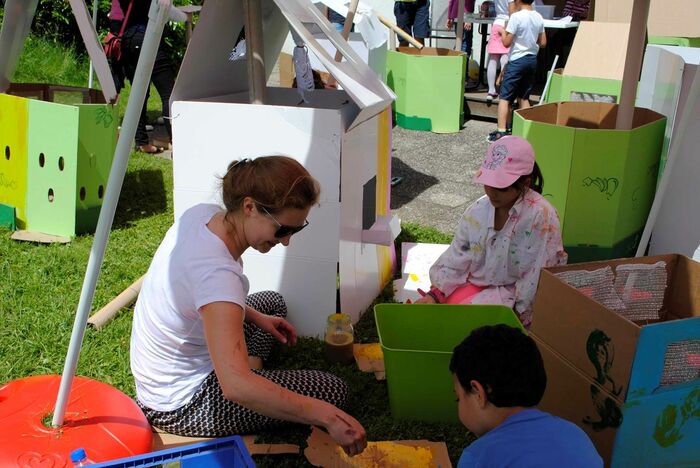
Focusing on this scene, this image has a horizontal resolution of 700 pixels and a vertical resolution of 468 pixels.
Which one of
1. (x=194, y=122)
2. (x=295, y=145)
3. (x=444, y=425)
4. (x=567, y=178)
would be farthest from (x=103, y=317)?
(x=567, y=178)

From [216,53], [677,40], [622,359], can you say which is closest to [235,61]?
[216,53]

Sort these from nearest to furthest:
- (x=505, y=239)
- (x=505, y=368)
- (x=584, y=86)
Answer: (x=505, y=368), (x=505, y=239), (x=584, y=86)

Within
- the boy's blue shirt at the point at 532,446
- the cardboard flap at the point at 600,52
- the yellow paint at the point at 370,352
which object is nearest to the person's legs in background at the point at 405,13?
the cardboard flap at the point at 600,52

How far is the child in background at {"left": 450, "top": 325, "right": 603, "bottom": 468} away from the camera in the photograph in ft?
5.28

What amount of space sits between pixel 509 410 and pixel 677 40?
556 centimetres

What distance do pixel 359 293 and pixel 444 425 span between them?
3.18 feet

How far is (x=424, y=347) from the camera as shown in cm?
283

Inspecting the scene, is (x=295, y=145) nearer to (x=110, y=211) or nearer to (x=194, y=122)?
(x=194, y=122)

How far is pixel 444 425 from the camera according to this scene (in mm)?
2602

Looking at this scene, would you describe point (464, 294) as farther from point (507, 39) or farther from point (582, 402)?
point (507, 39)

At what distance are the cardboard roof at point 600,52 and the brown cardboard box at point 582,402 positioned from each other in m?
4.27

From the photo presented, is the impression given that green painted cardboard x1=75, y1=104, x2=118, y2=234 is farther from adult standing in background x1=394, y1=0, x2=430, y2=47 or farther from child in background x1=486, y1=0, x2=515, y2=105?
adult standing in background x1=394, y1=0, x2=430, y2=47

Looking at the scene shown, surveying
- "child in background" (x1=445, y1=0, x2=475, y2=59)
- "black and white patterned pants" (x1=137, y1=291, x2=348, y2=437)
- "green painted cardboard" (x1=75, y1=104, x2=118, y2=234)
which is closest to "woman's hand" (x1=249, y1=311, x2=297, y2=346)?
"black and white patterned pants" (x1=137, y1=291, x2=348, y2=437)

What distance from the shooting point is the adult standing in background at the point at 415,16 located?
8.84 m
